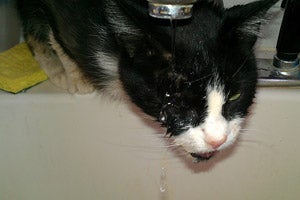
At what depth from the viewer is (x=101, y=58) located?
0.87 meters

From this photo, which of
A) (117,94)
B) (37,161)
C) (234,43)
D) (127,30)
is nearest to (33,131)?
(37,161)

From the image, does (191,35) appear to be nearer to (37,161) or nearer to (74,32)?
(74,32)

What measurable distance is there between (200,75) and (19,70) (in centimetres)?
48

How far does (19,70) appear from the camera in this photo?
3.11 feet

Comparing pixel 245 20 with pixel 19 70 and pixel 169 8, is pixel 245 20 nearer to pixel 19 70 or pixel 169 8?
pixel 169 8

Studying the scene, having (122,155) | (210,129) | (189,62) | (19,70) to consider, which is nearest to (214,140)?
(210,129)

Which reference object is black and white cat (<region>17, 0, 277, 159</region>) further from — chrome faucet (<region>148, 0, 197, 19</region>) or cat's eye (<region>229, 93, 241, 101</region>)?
chrome faucet (<region>148, 0, 197, 19</region>)

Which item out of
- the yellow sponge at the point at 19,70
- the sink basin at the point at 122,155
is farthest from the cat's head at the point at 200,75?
the yellow sponge at the point at 19,70

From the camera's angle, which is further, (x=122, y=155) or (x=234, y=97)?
(x=122, y=155)

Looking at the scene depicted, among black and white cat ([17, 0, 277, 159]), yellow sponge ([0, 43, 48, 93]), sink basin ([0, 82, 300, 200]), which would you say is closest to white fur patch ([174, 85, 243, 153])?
black and white cat ([17, 0, 277, 159])

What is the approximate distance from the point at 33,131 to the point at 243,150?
46 centimetres

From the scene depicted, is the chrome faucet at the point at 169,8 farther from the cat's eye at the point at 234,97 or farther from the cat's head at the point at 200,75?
the cat's eye at the point at 234,97

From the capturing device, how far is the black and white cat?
66 centimetres

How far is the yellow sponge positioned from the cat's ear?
1.46 feet
